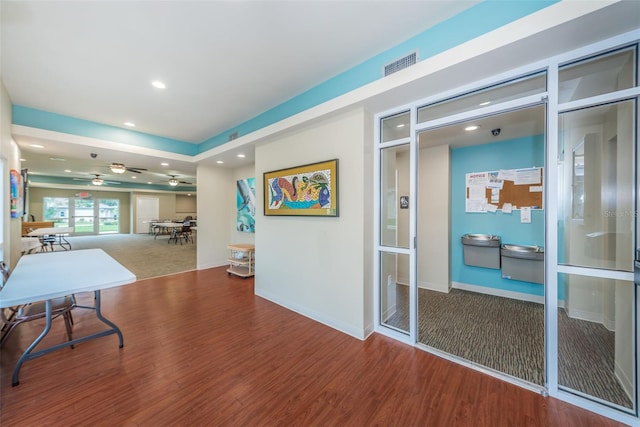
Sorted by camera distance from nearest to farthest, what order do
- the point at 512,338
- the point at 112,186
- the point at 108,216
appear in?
the point at 512,338, the point at 112,186, the point at 108,216

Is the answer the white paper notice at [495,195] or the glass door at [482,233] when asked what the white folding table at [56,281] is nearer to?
the glass door at [482,233]

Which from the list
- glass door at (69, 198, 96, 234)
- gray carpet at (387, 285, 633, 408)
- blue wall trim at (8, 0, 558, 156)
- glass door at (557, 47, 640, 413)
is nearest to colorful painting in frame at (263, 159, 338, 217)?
blue wall trim at (8, 0, 558, 156)

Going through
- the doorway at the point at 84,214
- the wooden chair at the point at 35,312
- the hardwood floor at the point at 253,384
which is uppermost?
the doorway at the point at 84,214

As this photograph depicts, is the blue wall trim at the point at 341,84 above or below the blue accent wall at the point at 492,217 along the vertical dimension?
above

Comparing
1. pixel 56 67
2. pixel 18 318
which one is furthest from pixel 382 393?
pixel 56 67

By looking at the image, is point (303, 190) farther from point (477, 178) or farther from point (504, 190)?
point (504, 190)

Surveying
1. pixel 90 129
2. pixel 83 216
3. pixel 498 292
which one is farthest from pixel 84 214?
pixel 498 292

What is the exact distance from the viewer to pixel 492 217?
3.83m

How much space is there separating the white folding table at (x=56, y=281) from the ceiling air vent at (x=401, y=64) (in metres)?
3.00

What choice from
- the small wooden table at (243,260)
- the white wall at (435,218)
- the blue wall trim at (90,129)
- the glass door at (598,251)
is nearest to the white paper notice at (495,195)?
the white wall at (435,218)

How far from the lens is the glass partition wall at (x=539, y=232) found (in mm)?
1639

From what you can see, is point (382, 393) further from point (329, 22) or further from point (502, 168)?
point (502, 168)

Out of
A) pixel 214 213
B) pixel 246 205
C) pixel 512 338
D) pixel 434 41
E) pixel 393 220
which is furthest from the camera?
pixel 214 213

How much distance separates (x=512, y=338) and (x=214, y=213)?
230 inches
